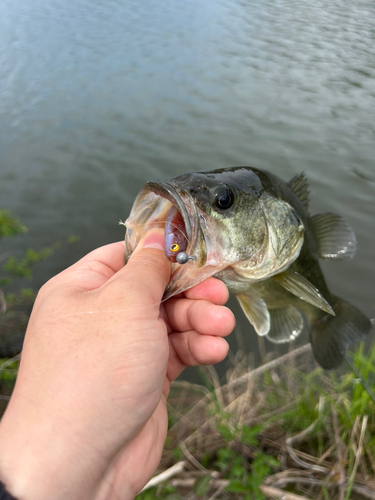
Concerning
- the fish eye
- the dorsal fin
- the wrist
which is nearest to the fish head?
the fish eye

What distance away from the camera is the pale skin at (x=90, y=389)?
3.67ft

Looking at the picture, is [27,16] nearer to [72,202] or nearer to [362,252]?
[72,202]

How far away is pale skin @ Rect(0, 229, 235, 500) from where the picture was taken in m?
1.12

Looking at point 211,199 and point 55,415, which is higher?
point 211,199

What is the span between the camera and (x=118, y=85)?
8.98 meters

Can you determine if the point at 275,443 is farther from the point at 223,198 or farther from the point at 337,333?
the point at 223,198

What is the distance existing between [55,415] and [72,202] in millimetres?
4999

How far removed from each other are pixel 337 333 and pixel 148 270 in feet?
5.69

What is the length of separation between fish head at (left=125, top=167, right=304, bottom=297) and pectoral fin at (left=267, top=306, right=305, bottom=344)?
2.81ft

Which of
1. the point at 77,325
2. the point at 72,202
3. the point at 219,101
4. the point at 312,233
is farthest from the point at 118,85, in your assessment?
the point at 77,325

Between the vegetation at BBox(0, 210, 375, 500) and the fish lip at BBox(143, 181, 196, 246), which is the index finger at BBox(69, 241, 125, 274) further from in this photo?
the vegetation at BBox(0, 210, 375, 500)

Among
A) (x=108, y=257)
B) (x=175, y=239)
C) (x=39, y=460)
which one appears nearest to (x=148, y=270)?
(x=175, y=239)

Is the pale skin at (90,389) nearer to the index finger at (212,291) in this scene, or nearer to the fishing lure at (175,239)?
the fishing lure at (175,239)

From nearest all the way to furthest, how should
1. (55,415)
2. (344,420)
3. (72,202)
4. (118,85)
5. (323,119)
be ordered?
(55,415)
(344,420)
(72,202)
(323,119)
(118,85)
